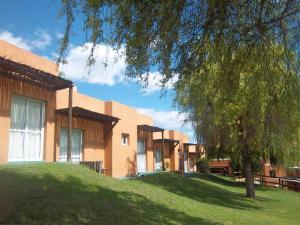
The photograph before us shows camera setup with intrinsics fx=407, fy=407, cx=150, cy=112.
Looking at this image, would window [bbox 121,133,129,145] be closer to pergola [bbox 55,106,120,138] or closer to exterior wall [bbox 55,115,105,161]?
pergola [bbox 55,106,120,138]

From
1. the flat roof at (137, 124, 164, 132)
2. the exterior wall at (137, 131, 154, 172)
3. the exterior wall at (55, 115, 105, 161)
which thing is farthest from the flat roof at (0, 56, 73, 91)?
the exterior wall at (137, 131, 154, 172)

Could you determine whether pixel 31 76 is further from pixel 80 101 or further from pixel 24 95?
pixel 80 101

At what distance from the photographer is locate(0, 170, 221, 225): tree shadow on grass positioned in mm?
9125

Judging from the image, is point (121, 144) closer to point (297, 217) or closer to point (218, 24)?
point (297, 217)

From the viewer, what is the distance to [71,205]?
10.4 m

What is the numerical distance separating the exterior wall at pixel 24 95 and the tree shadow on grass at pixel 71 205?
317 centimetres

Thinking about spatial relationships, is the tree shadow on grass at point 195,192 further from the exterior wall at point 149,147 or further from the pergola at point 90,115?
the exterior wall at point 149,147

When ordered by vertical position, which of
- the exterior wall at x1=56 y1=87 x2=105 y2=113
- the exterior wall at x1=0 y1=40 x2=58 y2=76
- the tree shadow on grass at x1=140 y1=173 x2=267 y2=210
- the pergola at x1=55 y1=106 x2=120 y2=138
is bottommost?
the tree shadow on grass at x1=140 y1=173 x2=267 y2=210

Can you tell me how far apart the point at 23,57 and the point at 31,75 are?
1147 millimetres

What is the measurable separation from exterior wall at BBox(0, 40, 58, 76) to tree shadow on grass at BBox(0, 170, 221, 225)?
17.2 feet

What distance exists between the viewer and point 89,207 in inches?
420

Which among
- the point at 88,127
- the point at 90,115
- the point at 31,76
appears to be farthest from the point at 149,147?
the point at 31,76

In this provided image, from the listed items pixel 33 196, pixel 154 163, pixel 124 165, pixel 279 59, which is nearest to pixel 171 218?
pixel 33 196

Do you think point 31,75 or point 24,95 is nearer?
point 31,75
